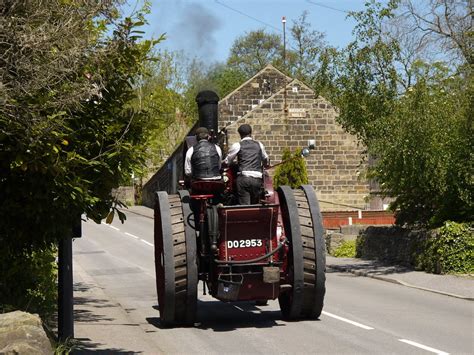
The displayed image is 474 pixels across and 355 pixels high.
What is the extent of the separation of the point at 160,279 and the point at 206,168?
1846mm

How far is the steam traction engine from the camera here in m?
12.3

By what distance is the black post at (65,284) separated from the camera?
33.2 ft

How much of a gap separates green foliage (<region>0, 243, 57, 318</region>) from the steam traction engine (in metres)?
1.64

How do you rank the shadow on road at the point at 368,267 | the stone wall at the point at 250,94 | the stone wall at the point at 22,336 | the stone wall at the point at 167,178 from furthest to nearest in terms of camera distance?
the stone wall at the point at 167,178 → the stone wall at the point at 250,94 → the shadow on road at the point at 368,267 → the stone wall at the point at 22,336

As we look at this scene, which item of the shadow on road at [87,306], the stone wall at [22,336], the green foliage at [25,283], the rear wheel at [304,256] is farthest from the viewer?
the shadow on road at [87,306]

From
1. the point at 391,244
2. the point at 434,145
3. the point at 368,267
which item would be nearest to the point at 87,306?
the point at 434,145

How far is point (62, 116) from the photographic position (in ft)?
27.8

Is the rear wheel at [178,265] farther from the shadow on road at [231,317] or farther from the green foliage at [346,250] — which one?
the green foliage at [346,250]

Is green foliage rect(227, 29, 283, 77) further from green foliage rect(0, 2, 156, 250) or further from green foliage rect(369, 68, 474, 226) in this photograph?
green foliage rect(0, 2, 156, 250)

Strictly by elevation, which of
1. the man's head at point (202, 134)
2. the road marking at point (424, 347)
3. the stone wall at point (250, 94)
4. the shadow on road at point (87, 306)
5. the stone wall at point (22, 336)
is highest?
the stone wall at point (250, 94)

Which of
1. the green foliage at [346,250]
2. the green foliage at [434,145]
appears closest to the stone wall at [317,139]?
the green foliage at [346,250]

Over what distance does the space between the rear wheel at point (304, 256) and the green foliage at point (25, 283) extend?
319 centimetres

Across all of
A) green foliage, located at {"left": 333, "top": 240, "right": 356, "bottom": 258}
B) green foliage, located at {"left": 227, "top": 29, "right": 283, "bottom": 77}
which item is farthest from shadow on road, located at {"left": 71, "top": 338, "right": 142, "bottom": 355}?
green foliage, located at {"left": 227, "top": 29, "right": 283, "bottom": 77}

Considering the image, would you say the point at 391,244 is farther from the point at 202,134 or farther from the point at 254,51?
the point at 254,51
